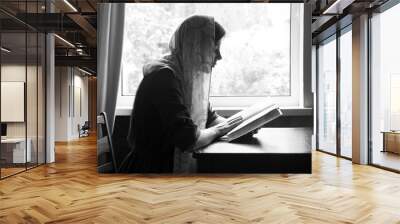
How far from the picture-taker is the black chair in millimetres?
6283

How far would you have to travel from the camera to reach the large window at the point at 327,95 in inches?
374

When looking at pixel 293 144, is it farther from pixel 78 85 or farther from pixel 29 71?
pixel 78 85

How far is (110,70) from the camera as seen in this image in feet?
20.8

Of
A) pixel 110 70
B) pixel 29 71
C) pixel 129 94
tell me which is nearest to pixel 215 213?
pixel 129 94

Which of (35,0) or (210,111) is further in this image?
(35,0)

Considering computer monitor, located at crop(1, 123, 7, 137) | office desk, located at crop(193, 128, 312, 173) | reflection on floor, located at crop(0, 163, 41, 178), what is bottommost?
reflection on floor, located at crop(0, 163, 41, 178)

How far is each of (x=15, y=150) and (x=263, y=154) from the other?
420 cm

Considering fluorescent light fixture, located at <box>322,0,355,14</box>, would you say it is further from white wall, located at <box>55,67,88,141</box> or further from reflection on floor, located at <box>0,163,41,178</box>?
white wall, located at <box>55,67,88,141</box>

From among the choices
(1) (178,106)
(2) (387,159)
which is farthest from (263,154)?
(2) (387,159)

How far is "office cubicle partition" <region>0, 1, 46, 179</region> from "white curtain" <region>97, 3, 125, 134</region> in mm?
1433

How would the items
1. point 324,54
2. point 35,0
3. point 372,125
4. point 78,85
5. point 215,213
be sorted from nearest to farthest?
point 215,213 → point 35,0 → point 372,125 → point 324,54 → point 78,85

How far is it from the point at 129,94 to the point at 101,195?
77.4 inches

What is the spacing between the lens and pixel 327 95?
9.98 m

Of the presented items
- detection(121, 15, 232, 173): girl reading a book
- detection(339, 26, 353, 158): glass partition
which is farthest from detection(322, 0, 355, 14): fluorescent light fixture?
detection(121, 15, 232, 173): girl reading a book
